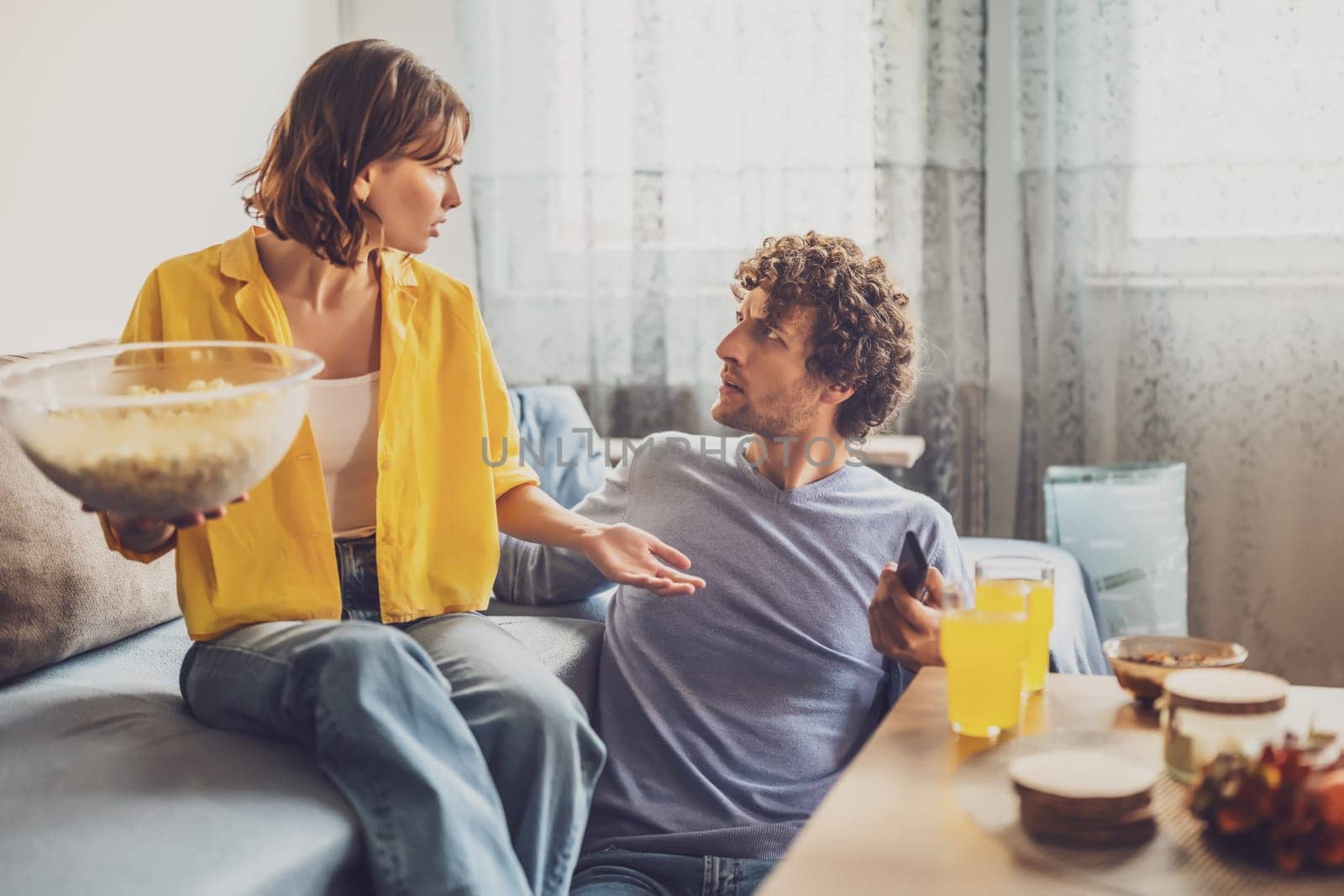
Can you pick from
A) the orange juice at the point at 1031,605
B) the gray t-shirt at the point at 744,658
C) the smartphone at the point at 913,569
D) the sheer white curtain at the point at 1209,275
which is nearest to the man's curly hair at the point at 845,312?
the gray t-shirt at the point at 744,658

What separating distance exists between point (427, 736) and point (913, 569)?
0.56 metres

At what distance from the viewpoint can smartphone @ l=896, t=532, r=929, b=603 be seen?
1.34m

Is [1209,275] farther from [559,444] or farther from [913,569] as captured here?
[913,569]

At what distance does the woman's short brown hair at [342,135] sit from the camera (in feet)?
5.28

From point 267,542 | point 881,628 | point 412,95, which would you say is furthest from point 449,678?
point 412,95

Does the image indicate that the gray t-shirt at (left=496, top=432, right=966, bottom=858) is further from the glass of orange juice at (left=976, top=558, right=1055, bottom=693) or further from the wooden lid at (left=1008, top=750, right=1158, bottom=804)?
the wooden lid at (left=1008, top=750, right=1158, bottom=804)

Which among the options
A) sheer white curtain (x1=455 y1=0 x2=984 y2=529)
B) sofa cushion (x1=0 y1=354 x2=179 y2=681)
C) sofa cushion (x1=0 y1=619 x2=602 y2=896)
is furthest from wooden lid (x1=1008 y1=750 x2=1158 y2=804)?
sheer white curtain (x1=455 y1=0 x2=984 y2=529)

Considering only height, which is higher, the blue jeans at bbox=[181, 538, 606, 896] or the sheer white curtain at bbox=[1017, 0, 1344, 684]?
the sheer white curtain at bbox=[1017, 0, 1344, 684]

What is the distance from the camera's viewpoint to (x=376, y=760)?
4.45ft

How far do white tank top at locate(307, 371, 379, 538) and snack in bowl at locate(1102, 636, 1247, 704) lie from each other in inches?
36.9

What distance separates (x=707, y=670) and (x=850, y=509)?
31 cm

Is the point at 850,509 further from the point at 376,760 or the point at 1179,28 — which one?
the point at 1179,28

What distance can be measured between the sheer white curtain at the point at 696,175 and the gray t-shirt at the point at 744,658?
4.24ft

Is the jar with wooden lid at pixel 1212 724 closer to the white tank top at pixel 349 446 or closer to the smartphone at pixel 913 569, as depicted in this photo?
the smartphone at pixel 913 569
